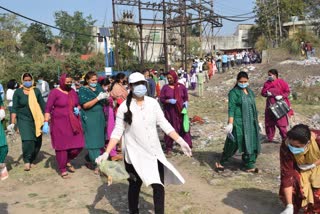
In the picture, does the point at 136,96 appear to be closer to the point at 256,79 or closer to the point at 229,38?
the point at 256,79

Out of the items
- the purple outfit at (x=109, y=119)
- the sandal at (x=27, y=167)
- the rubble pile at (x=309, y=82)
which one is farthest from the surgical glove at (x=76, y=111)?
the rubble pile at (x=309, y=82)

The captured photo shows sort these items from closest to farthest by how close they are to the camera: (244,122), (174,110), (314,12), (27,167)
A: 1. (244,122)
2. (27,167)
3. (174,110)
4. (314,12)

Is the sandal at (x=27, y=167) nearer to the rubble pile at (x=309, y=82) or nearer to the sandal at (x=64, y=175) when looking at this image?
the sandal at (x=64, y=175)

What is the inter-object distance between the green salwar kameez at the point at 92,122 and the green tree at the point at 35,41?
25715 mm

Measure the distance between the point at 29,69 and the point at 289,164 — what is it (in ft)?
80.5

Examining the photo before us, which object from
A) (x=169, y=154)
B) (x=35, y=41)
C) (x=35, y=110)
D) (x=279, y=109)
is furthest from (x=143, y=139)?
(x=35, y=41)

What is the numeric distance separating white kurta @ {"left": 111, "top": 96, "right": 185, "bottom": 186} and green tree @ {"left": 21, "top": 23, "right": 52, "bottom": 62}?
91.6 ft

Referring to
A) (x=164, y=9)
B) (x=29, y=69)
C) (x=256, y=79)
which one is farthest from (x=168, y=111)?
(x=29, y=69)

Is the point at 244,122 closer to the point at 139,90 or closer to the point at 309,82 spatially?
the point at 139,90

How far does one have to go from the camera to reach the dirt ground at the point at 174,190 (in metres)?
4.55

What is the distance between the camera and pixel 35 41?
3788cm

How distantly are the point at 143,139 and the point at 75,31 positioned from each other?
4629 cm

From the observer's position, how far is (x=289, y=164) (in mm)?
3586

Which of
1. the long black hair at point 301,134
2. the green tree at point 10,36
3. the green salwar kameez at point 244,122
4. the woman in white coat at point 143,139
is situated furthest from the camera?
the green tree at point 10,36
